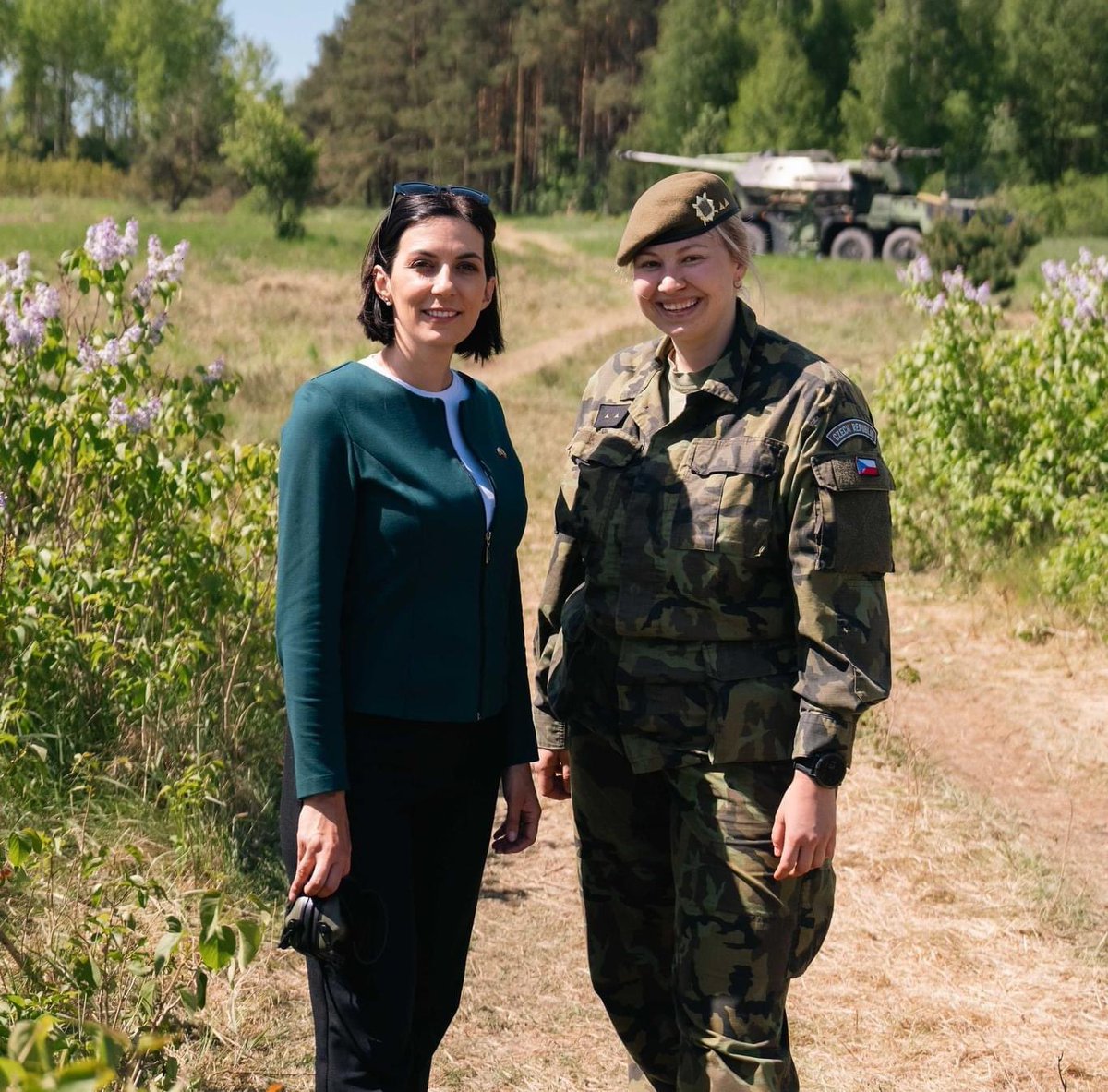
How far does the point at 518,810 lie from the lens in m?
2.25

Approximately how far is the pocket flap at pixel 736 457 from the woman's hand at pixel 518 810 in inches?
22.1

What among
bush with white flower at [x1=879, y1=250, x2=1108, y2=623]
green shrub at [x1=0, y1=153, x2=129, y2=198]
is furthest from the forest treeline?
bush with white flower at [x1=879, y1=250, x2=1108, y2=623]

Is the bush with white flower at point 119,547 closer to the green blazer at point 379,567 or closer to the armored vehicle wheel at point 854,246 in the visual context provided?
the green blazer at point 379,567

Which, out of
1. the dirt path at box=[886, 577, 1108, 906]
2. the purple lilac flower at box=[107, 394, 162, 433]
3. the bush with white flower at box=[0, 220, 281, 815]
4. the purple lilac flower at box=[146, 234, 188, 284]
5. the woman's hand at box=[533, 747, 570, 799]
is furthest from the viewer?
the dirt path at box=[886, 577, 1108, 906]

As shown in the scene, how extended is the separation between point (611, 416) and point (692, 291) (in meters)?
0.29

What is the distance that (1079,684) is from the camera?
18.2 feet

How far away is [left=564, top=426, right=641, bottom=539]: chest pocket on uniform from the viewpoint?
2.26 meters

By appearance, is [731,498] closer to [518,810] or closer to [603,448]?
[603,448]

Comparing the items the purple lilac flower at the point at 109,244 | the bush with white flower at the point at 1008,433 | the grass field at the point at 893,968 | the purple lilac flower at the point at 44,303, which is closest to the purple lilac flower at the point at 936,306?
the bush with white flower at the point at 1008,433

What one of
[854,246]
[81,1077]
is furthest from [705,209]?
[854,246]

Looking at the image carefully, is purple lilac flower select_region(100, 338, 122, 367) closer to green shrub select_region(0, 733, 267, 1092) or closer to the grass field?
green shrub select_region(0, 733, 267, 1092)

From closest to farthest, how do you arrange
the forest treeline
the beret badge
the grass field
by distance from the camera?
the beret badge
the grass field
the forest treeline

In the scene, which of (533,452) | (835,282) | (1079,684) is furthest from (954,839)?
(835,282)

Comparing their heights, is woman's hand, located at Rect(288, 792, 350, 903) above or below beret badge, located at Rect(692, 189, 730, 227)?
below
